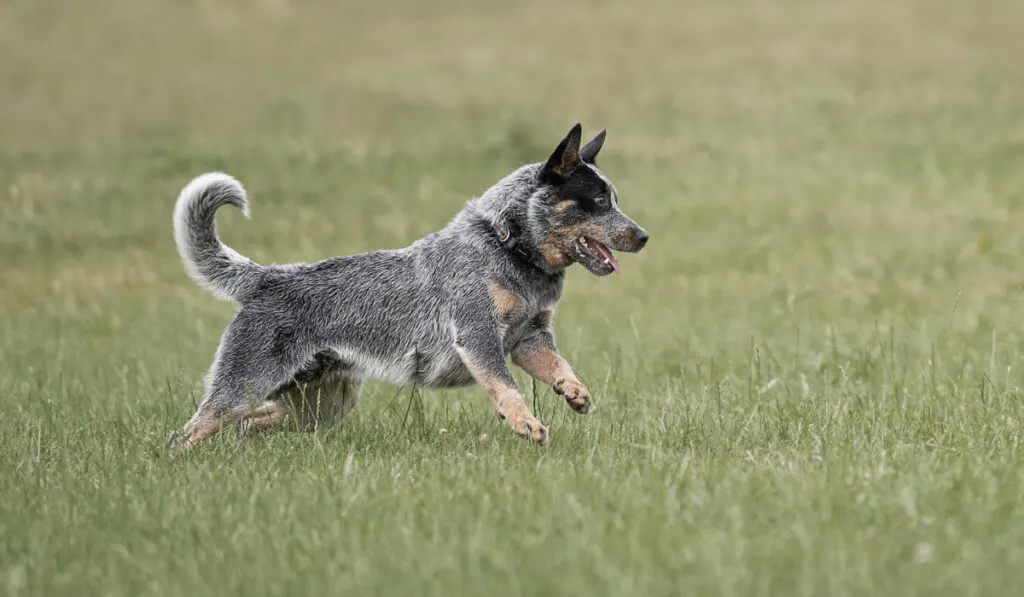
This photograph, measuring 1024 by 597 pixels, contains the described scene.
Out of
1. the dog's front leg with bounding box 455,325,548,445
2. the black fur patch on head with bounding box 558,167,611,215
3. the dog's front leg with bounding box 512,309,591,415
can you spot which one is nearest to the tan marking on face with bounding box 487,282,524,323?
the dog's front leg with bounding box 455,325,548,445

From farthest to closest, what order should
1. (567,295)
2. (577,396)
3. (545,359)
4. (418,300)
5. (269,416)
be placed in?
(567,295) < (269,416) < (418,300) < (545,359) < (577,396)

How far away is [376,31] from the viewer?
24.4 meters

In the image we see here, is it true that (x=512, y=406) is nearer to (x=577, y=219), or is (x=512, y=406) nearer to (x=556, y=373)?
(x=556, y=373)

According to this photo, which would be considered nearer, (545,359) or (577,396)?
(577,396)

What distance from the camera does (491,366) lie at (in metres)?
5.97

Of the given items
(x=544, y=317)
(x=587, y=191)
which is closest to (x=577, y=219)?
(x=587, y=191)

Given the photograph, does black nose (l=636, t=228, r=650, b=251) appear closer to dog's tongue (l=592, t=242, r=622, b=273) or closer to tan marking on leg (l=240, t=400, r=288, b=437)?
dog's tongue (l=592, t=242, r=622, b=273)

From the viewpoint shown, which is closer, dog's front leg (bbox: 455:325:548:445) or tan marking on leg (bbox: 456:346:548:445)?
tan marking on leg (bbox: 456:346:548:445)

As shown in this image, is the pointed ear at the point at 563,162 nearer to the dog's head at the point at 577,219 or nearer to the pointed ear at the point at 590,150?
the dog's head at the point at 577,219

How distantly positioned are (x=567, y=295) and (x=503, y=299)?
6.04 metres

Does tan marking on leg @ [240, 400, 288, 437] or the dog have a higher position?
the dog

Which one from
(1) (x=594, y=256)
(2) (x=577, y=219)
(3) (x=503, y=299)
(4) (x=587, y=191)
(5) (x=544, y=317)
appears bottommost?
(5) (x=544, y=317)

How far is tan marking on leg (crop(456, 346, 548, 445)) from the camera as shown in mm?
5676

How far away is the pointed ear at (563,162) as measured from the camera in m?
5.97
